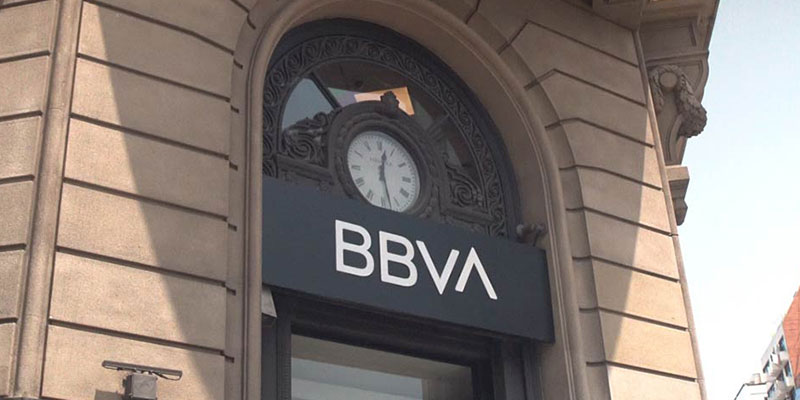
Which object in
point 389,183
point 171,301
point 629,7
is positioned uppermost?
point 629,7

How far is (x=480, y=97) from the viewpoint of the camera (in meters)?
12.5

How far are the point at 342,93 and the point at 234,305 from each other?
11.0 ft

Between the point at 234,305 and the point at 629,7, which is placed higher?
the point at 629,7

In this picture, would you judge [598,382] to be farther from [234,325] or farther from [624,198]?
[234,325]

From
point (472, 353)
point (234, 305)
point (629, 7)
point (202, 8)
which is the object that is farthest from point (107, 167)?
point (629, 7)

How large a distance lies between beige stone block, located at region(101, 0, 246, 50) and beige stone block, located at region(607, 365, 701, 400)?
5.19 m

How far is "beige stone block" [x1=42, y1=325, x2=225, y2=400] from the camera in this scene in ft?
24.3

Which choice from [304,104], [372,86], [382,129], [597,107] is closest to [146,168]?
[304,104]

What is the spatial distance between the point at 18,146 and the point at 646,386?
6765mm

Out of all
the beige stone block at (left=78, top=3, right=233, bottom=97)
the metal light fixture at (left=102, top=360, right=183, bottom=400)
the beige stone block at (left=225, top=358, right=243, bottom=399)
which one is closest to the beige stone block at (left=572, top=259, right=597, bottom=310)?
the beige stone block at (left=225, top=358, right=243, bottom=399)

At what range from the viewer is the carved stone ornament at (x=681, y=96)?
13.7 metres

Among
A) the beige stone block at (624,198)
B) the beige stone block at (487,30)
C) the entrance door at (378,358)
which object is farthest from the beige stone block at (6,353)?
the beige stone block at (487,30)

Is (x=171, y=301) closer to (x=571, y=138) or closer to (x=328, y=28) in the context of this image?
(x=328, y=28)

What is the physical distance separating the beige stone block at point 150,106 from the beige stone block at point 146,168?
12 cm
